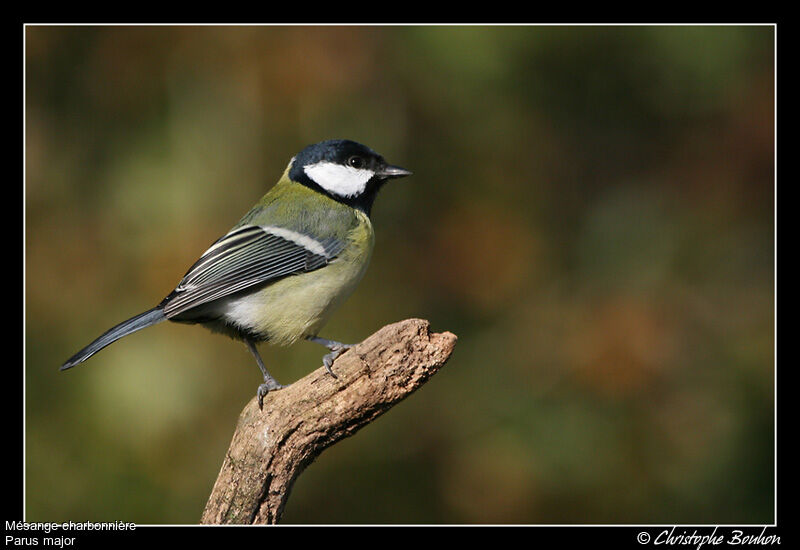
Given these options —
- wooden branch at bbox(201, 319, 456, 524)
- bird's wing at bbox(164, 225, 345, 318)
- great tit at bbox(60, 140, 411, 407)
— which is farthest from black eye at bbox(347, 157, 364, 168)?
wooden branch at bbox(201, 319, 456, 524)

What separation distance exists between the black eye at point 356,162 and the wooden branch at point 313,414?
47.1 inches

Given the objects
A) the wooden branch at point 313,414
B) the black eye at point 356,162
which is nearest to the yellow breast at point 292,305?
the wooden branch at point 313,414

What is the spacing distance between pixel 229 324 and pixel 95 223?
155cm

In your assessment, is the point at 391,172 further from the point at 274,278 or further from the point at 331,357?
the point at 331,357

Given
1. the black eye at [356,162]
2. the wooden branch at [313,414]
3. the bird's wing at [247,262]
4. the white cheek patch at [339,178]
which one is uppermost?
the black eye at [356,162]

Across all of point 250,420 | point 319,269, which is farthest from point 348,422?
point 319,269

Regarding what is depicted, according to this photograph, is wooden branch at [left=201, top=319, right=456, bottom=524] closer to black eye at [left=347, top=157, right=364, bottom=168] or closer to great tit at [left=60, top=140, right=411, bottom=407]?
great tit at [left=60, top=140, right=411, bottom=407]

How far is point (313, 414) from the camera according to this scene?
262 centimetres

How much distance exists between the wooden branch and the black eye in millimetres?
1195

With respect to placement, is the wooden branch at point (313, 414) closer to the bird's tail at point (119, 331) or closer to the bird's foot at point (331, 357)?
the bird's foot at point (331, 357)

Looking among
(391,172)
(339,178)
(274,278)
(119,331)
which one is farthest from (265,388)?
(391,172)

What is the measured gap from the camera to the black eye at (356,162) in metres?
3.58

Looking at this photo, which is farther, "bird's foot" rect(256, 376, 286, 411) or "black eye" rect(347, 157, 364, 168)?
"black eye" rect(347, 157, 364, 168)

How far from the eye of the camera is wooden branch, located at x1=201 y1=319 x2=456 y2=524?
2512 millimetres
